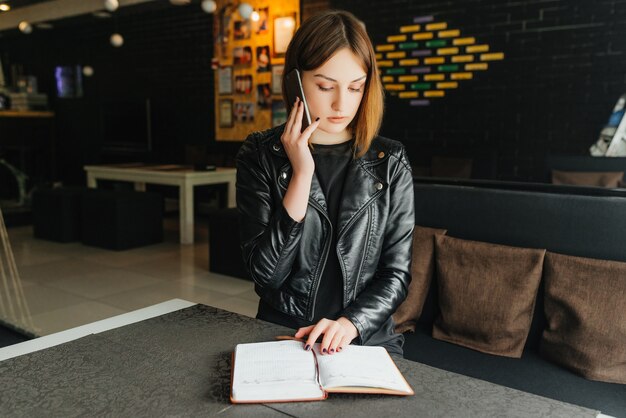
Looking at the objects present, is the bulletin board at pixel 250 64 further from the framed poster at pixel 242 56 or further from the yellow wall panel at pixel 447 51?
the yellow wall panel at pixel 447 51

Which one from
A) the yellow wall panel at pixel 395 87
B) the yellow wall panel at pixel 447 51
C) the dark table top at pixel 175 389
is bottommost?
the dark table top at pixel 175 389

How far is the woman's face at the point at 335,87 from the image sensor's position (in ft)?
4.28

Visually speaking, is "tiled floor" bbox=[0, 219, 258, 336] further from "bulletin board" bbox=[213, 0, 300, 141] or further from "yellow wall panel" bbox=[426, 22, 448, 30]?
"yellow wall panel" bbox=[426, 22, 448, 30]

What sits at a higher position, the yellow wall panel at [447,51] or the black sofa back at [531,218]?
the yellow wall panel at [447,51]

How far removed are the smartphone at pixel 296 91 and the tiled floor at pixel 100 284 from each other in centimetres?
251

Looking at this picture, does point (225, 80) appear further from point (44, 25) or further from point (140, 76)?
point (44, 25)

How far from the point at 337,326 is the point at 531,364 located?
3.60 feet

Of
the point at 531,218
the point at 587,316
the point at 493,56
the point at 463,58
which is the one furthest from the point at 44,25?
the point at 587,316

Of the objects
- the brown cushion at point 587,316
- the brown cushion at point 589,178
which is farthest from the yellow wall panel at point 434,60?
the brown cushion at point 587,316

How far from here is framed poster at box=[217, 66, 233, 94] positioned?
7.93m

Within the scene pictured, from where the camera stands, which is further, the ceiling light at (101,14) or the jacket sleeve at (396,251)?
the ceiling light at (101,14)

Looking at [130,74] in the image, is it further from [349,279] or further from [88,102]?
[349,279]

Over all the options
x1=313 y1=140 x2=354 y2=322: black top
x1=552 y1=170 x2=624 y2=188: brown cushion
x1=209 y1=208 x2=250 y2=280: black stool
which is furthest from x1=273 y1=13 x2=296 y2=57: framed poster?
x1=313 y1=140 x2=354 y2=322: black top

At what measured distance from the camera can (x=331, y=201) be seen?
4.86ft
